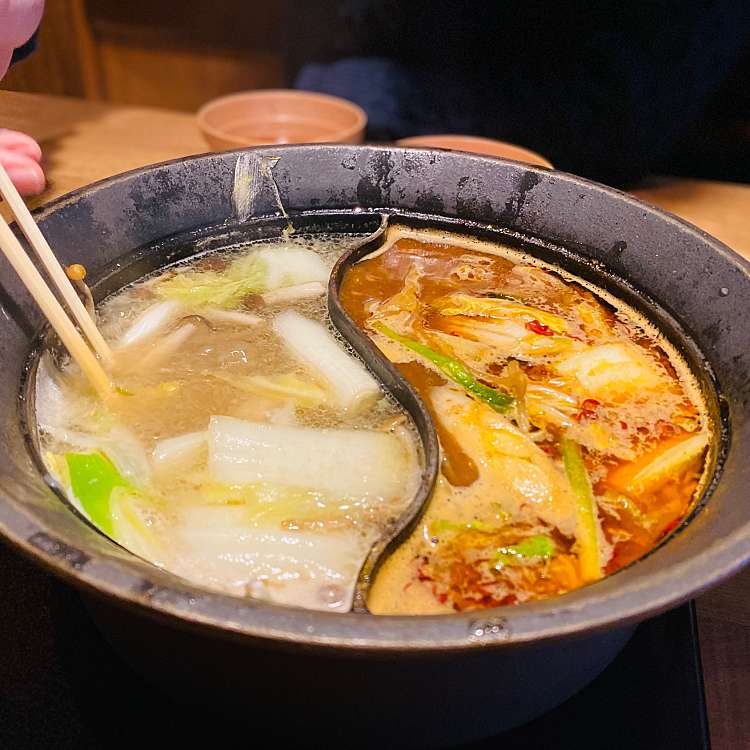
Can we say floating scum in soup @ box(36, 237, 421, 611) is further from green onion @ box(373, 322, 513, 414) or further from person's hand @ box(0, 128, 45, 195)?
person's hand @ box(0, 128, 45, 195)

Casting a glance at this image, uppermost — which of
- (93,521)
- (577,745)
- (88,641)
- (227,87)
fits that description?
(93,521)

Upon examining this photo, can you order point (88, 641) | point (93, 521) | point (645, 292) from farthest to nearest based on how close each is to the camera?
point (645, 292) → point (88, 641) → point (93, 521)

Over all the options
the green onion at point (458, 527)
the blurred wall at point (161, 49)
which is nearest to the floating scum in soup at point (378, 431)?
the green onion at point (458, 527)

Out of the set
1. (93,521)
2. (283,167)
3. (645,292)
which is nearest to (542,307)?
(645,292)

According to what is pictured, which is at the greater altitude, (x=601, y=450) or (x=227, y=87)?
(x=601, y=450)

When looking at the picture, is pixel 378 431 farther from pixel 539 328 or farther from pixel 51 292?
pixel 51 292

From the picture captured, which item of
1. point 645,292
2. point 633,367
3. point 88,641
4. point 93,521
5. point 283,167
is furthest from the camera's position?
point 283,167

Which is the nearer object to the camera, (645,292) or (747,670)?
(747,670)

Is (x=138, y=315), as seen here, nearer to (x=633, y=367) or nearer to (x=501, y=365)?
(x=501, y=365)

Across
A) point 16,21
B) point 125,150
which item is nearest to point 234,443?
point 16,21
